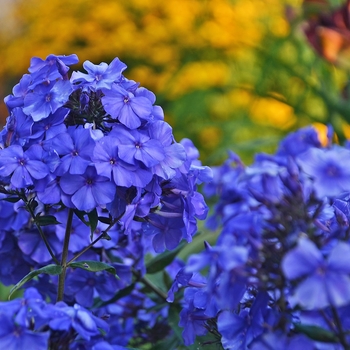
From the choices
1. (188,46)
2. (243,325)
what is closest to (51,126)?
(243,325)

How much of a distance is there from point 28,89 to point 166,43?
1734 mm

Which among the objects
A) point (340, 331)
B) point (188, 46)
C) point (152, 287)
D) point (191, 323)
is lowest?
point (188, 46)

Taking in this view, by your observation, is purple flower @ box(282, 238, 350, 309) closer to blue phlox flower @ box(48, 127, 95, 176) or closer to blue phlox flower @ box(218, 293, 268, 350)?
blue phlox flower @ box(218, 293, 268, 350)

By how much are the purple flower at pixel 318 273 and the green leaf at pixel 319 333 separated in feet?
0.19

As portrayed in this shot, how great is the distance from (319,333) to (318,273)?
0.24 feet

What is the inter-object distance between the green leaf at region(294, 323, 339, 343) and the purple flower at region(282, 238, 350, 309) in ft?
0.19

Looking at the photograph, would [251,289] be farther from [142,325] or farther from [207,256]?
[142,325]

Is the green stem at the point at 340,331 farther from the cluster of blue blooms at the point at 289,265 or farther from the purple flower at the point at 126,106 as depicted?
the purple flower at the point at 126,106

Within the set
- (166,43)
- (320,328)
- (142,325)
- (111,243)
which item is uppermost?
(320,328)

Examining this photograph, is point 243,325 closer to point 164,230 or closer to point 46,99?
point 164,230

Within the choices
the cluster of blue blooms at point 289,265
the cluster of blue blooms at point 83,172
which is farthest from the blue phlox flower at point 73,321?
the cluster of blue blooms at point 289,265

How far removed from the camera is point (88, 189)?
22.4 inches

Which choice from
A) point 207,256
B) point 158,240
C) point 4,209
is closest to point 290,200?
point 207,256

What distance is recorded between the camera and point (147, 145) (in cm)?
58
